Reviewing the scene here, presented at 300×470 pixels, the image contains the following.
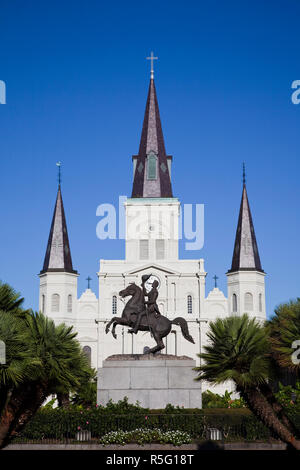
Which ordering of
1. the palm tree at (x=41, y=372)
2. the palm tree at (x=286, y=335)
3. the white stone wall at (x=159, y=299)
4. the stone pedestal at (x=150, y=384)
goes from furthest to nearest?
1. the white stone wall at (x=159, y=299)
2. the stone pedestal at (x=150, y=384)
3. the palm tree at (x=286, y=335)
4. the palm tree at (x=41, y=372)

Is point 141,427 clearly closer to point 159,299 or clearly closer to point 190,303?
point 159,299

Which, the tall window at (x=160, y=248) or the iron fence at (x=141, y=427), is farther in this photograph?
the tall window at (x=160, y=248)

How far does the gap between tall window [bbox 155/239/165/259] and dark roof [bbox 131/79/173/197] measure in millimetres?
5556

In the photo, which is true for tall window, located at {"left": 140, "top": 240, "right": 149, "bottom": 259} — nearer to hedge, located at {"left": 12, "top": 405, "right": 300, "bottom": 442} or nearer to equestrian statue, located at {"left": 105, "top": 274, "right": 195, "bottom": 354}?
equestrian statue, located at {"left": 105, "top": 274, "right": 195, "bottom": 354}

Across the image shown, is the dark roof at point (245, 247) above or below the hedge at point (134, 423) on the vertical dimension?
above

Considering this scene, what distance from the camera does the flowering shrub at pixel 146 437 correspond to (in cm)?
1938

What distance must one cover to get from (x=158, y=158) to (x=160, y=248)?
10.5m

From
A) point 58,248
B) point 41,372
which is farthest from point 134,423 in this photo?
point 58,248

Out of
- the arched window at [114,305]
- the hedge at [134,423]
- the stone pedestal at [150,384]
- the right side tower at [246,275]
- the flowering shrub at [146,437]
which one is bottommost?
the flowering shrub at [146,437]

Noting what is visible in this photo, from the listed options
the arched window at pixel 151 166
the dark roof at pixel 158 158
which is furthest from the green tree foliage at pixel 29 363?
the arched window at pixel 151 166

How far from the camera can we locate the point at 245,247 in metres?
67.9

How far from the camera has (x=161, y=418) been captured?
20.0 meters

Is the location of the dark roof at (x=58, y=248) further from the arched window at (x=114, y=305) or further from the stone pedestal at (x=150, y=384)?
the stone pedestal at (x=150, y=384)

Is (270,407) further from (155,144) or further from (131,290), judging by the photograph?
(155,144)
